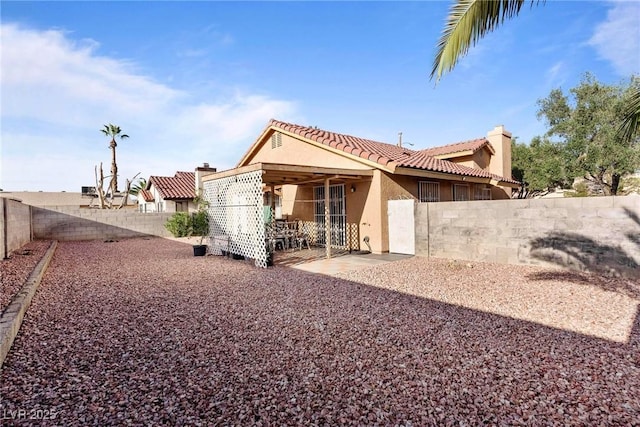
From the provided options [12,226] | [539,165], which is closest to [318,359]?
[12,226]

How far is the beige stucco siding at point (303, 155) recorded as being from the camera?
13531 mm

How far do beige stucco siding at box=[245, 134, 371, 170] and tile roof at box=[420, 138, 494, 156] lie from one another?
9.88m

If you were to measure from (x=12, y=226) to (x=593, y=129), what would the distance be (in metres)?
29.8

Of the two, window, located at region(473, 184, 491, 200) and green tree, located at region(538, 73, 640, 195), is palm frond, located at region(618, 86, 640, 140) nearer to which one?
window, located at region(473, 184, 491, 200)

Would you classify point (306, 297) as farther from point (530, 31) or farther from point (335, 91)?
point (335, 91)

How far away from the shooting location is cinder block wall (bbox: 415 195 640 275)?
7844 mm

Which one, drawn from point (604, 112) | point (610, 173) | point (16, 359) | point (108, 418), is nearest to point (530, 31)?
point (108, 418)

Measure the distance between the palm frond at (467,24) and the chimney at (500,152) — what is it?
19.0m

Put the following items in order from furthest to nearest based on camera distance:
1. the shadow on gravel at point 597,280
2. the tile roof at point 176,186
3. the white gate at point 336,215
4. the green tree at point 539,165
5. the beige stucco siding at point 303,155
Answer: the tile roof at point 176,186
the green tree at point 539,165
the white gate at point 336,215
the beige stucco siding at point 303,155
the shadow on gravel at point 597,280

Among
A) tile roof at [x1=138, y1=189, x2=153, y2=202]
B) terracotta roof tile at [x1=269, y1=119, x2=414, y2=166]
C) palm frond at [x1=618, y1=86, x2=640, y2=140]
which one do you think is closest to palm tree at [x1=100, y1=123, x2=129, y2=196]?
tile roof at [x1=138, y1=189, x2=153, y2=202]

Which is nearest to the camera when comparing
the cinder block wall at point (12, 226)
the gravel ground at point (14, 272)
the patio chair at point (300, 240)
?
the gravel ground at point (14, 272)

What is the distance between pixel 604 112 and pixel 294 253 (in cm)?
2030

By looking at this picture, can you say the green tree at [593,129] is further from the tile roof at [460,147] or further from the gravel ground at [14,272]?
the gravel ground at [14,272]

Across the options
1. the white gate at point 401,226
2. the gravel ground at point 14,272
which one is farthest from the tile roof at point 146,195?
the white gate at point 401,226
